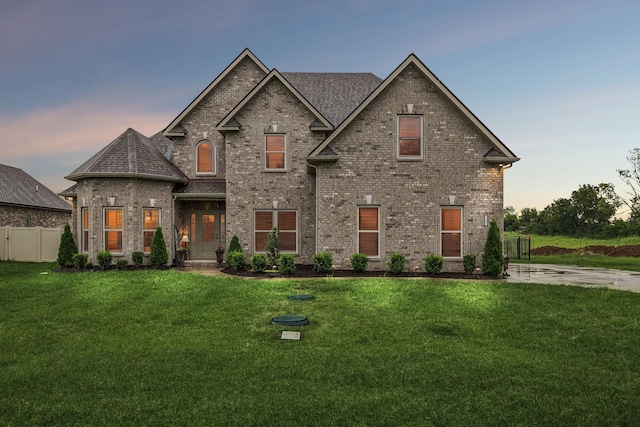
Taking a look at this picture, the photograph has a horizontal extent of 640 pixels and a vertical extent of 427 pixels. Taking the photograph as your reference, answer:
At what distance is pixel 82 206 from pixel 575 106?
100 feet

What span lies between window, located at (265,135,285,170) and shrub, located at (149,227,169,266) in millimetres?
5714

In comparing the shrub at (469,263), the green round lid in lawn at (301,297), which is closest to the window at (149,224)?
the green round lid in lawn at (301,297)

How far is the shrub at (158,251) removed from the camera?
17500 mm

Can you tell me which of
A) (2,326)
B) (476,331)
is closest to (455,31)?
(476,331)

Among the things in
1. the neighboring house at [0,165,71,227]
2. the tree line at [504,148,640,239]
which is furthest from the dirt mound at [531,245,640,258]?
the neighboring house at [0,165,71,227]

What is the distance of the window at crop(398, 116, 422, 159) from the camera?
16.4 meters

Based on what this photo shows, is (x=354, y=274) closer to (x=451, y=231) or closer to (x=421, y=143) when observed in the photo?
(x=451, y=231)

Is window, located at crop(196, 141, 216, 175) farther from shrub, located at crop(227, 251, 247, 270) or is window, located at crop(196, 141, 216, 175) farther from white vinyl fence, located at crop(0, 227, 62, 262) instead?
white vinyl fence, located at crop(0, 227, 62, 262)

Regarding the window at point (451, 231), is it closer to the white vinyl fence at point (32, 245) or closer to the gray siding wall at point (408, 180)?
the gray siding wall at point (408, 180)

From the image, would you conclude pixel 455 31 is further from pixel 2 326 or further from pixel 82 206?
pixel 2 326

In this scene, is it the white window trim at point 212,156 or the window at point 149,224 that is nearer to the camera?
the window at point 149,224

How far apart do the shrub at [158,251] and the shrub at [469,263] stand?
497 inches

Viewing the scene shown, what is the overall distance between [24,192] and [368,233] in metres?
29.6

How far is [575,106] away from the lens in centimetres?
2734
